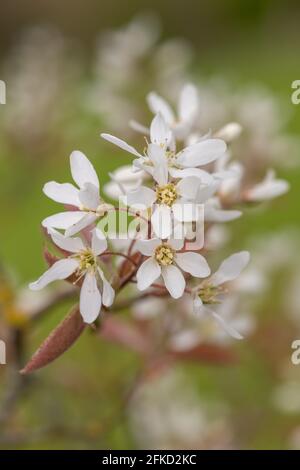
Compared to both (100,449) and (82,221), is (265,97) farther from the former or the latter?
(82,221)

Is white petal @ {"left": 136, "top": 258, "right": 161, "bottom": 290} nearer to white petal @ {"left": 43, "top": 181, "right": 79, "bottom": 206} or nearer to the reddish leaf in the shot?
white petal @ {"left": 43, "top": 181, "right": 79, "bottom": 206}

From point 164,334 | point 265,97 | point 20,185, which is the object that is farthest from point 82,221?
point 20,185

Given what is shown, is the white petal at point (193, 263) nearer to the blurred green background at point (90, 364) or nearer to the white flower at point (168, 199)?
the white flower at point (168, 199)

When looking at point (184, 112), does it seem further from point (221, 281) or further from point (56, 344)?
point (56, 344)

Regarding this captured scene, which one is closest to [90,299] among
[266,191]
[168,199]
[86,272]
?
[86,272]

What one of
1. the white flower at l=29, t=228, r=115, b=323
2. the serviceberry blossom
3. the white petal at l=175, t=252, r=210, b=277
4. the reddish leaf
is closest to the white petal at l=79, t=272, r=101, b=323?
the white flower at l=29, t=228, r=115, b=323
